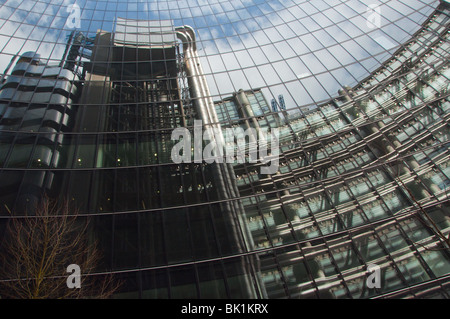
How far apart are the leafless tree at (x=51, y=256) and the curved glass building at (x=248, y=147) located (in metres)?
0.65

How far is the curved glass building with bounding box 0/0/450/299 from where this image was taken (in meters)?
14.6

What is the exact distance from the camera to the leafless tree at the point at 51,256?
1210 cm

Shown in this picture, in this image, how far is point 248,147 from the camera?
61.7 ft

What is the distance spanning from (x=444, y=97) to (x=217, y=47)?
18.5 m

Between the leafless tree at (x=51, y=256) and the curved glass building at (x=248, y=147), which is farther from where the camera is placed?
the curved glass building at (x=248, y=147)

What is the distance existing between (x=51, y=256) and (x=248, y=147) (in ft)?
41.0

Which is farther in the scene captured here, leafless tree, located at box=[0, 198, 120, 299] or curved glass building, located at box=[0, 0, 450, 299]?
curved glass building, located at box=[0, 0, 450, 299]

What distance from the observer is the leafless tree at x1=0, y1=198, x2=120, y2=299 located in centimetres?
1210

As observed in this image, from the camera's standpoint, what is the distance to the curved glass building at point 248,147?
1462cm

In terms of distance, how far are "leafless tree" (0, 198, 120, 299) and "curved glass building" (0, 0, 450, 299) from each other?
646 millimetres

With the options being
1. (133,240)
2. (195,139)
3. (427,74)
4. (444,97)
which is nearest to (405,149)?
(444,97)
